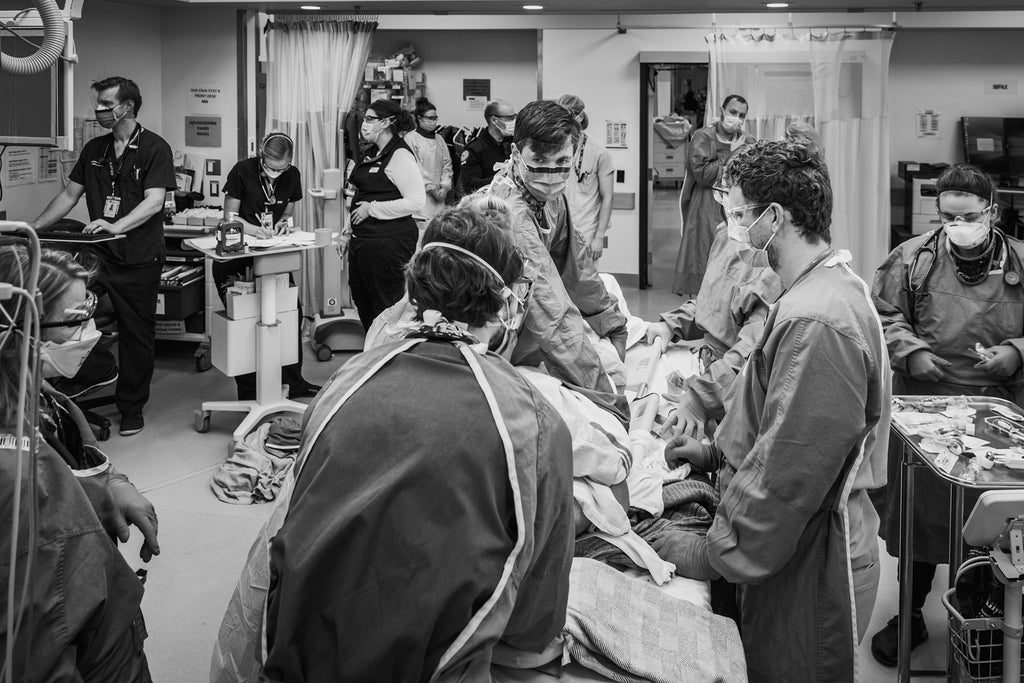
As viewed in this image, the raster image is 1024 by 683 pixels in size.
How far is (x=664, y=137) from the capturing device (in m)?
9.95

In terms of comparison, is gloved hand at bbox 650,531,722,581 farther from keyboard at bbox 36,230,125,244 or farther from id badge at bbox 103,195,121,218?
id badge at bbox 103,195,121,218

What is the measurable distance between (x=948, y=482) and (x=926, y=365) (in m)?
0.76

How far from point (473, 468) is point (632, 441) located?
1.69 meters

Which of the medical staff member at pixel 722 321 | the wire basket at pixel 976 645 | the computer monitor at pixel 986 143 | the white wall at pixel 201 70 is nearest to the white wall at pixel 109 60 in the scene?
the white wall at pixel 201 70

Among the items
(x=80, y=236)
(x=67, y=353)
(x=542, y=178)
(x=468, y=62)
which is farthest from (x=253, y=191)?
(x=67, y=353)

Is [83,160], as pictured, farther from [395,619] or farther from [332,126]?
[395,619]

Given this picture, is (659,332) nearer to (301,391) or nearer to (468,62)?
(301,391)

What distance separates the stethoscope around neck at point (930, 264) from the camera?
135 inches

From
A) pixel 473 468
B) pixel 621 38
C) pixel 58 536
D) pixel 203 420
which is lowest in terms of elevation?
pixel 203 420

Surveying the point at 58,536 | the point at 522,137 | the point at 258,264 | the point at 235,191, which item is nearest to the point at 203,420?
the point at 258,264

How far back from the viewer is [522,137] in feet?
11.4

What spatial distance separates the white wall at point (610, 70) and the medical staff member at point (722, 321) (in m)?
4.26

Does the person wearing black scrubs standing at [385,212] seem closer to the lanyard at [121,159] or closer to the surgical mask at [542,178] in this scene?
the lanyard at [121,159]

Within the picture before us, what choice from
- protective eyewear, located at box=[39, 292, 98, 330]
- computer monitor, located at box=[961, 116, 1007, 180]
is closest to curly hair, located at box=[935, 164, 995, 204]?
protective eyewear, located at box=[39, 292, 98, 330]
